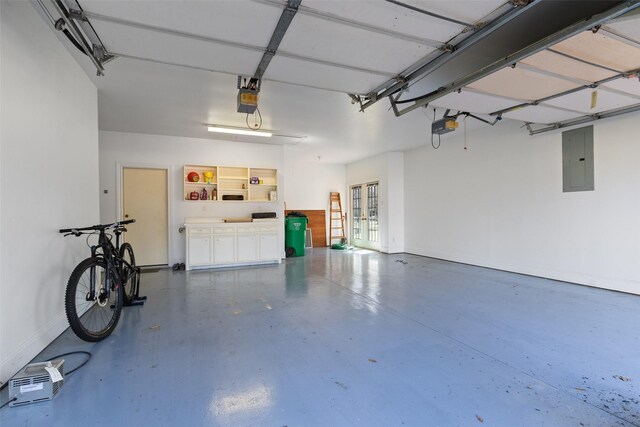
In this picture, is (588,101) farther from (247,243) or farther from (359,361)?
(247,243)

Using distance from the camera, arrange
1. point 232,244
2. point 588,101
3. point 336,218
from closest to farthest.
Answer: point 588,101, point 232,244, point 336,218

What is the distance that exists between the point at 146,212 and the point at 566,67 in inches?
264

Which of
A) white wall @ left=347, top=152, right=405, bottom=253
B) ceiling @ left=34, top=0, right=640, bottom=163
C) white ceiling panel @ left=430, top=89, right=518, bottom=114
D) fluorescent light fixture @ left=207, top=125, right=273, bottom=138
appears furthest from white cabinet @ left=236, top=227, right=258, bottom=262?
white ceiling panel @ left=430, top=89, right=518, bottom=114

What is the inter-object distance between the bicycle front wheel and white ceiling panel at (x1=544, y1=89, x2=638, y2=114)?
509 cm

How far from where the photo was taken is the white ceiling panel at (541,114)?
3.77m

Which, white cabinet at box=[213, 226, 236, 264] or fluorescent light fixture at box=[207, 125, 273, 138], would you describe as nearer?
fluorescent light fixture at box=[207, 125, 273, 138]

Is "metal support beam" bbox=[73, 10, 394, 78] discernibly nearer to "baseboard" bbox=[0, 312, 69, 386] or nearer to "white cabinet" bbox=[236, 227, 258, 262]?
"baseboard" bbox=[0, 312, 69, 386]

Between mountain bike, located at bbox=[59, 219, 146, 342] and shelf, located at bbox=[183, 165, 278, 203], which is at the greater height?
shelf, located at bbox=[183, 165, 278, 203]

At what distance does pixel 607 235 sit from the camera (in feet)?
14.0

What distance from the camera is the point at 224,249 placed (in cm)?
604

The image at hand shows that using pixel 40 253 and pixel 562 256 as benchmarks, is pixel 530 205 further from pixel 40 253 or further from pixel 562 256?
pixel 40 253

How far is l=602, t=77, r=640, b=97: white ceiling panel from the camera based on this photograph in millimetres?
2883

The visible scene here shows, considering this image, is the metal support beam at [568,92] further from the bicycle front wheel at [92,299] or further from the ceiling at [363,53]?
the bicycle front wheel at [92,299]

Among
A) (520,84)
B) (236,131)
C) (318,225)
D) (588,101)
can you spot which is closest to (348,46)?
(520,84)
